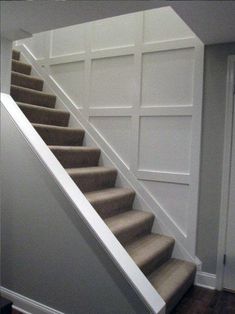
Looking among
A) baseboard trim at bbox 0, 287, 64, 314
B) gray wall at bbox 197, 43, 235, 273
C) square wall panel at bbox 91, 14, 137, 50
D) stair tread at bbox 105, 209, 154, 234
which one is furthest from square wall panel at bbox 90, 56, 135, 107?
baseboard trim at bbox 0, 287, 64, 314

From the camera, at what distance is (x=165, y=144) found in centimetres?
306

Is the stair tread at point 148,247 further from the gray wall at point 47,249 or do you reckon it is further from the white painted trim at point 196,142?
the gray wall at point 47,249

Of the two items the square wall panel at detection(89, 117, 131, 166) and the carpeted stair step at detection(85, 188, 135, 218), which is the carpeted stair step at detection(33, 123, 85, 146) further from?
the carpeted stair step at detection(85, 188, 135, 218)

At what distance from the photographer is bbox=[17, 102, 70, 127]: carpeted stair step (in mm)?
3177

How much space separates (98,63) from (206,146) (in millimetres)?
1484

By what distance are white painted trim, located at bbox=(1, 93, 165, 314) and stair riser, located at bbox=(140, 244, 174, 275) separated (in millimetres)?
432

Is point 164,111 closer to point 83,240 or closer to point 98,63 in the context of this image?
point 98,63

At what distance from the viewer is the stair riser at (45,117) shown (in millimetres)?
3203

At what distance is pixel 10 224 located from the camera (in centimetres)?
249

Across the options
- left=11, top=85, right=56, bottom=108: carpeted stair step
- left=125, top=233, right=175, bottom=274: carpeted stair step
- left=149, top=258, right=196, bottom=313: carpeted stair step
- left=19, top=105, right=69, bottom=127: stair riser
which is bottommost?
left=149, top=258, right=196, bottom=313: carpeted stair step

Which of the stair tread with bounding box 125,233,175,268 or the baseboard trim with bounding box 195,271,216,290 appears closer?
the stair tread with bounding box 125,233,175,268

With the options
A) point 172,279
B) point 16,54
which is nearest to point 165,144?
point 172,279

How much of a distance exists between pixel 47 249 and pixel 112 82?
6.07 feet

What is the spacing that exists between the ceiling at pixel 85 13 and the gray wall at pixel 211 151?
16.0 inches
